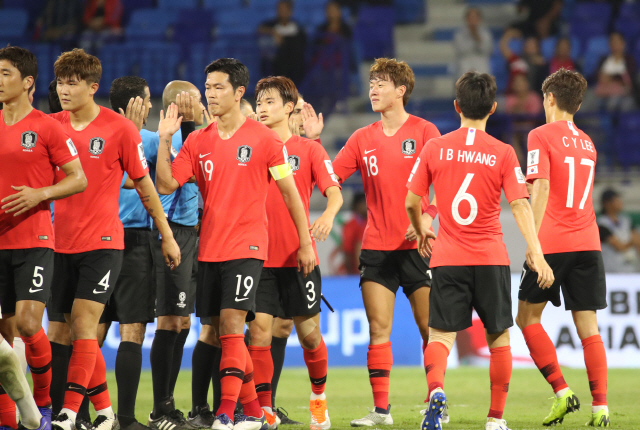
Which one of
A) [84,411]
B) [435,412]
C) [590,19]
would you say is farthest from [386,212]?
[590,19]

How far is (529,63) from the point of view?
15.5 meters

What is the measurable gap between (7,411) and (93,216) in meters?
1.33

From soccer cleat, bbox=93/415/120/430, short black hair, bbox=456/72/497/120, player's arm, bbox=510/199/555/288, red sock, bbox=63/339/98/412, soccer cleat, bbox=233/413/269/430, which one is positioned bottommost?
soccer cleat, bbox=93/415/120/430

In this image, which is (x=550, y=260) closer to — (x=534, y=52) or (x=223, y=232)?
(x=223, y=232)

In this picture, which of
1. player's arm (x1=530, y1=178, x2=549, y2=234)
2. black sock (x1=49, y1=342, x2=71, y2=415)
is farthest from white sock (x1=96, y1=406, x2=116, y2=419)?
player's arm (x1=530, y1=178, x2=549, y2=234)

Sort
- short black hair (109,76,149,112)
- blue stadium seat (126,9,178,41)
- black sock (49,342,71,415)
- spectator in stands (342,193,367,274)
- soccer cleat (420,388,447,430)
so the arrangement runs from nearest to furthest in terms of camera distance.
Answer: soccer cleat (420,388,447,430)
black sock (49,342,71,415)
short black hair (109,76,149,112)
spectator in stands (342,193,367,274)
blue stadium seat (126,9,178,41)

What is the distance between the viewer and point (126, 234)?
5.73m

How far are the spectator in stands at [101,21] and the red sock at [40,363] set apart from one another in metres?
11.8

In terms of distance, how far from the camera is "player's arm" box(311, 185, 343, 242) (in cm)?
566

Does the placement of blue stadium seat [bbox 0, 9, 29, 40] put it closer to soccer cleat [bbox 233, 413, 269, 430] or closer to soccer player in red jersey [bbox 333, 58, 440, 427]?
soccer player in red jersey [bbox 333, 58, 440, 427]

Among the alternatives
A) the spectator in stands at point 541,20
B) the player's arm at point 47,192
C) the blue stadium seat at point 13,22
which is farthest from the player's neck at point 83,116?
the spectator in stands at point 541,20

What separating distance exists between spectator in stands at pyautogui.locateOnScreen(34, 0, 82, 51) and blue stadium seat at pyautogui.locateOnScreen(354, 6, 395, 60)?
5.55 metres

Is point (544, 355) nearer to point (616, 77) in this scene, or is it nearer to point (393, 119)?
point (393, 119)

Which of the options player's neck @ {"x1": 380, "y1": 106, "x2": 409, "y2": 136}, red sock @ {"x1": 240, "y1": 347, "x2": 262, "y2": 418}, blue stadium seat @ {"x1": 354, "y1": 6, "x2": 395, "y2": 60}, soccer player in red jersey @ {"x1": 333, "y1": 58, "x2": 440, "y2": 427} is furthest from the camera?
blue stadium seat @ {"x1": 354, "y1": 6, "x2": 395, "y2": 60}
